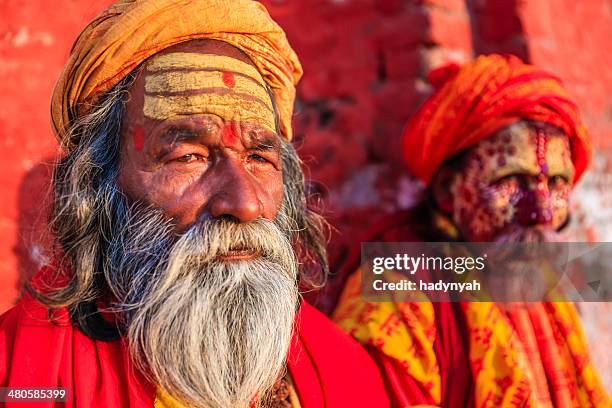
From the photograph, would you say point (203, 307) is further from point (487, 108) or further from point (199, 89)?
point (487, 108)

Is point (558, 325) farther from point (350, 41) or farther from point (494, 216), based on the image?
point (350, 41)

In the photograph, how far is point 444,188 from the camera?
9.02 ft

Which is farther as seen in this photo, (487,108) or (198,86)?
(487,108)

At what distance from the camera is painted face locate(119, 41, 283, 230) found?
5.95 ft

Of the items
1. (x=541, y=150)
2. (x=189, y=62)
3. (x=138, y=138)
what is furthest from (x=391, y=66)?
(x=138, y=138)

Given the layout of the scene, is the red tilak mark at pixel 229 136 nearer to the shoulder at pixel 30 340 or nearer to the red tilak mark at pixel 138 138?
the red tilak mark at pixel 138 138

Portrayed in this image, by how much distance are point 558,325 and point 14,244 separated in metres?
1.89

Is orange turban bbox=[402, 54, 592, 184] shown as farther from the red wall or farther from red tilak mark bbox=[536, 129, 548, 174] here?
the red wall

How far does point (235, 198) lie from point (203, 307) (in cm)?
27

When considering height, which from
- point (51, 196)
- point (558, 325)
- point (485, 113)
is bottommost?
point (558, 325)

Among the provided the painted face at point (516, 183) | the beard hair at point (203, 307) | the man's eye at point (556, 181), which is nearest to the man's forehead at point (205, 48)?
the beard hair at point (203, 307)

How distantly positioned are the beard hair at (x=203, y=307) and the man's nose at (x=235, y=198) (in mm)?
30

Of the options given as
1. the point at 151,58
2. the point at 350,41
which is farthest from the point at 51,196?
the point at 350,41

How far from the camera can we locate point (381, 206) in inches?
128
